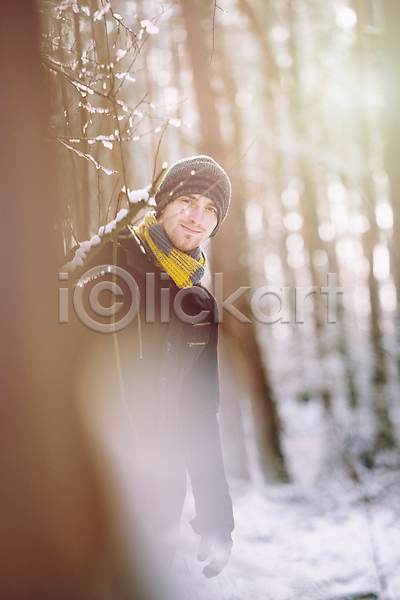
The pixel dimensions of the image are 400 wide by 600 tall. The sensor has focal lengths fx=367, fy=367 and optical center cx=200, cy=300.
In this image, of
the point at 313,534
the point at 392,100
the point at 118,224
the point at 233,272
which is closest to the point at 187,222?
the point at 118,224

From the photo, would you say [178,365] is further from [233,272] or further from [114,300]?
[233,272]

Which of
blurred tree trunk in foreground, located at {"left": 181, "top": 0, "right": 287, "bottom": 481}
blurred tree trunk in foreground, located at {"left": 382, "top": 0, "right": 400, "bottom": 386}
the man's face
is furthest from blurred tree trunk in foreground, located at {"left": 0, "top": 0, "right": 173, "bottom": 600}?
blurred tree trunk in foreground, located at {"left": 382, "top": 0, "right": 400, "bottom": 386}

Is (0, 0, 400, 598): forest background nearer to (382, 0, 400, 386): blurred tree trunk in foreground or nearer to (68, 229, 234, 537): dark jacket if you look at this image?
(382, 0, 400, 386): blurred tree trunk in foreground

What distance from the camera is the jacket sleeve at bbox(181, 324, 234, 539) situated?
2.00 metres

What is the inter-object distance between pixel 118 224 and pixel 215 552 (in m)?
1.77

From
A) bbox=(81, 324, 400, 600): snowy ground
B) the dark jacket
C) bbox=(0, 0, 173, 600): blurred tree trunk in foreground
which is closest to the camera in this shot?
bbox=(0, 0, 173, 600): blurred tree trunk in foreground

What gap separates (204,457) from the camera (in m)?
2.01

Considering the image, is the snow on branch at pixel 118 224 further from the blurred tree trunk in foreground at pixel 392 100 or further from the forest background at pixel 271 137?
the blurred tree trunk in foreground at pixel 392 100

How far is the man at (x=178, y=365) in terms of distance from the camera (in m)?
1.81

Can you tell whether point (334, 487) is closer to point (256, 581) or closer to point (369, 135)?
point (256, 581)

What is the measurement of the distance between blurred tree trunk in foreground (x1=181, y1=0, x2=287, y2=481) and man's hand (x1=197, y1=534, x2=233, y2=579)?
133 inches

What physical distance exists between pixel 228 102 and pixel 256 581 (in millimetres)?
6918

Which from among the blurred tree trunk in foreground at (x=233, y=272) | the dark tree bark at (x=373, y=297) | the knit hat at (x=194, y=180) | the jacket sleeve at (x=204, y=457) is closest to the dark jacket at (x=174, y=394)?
the jacket sleeve at (x=204, y=457)

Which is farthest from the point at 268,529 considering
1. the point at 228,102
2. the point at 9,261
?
the point at 228,102
